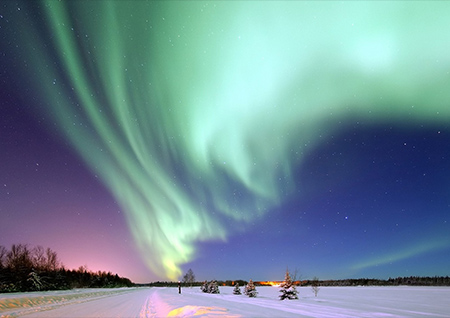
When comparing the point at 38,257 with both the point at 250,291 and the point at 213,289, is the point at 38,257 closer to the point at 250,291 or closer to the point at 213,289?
the point at 213,289

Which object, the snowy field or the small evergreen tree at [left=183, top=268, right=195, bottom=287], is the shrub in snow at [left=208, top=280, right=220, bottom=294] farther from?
the small evergreen tree at [left=183, top=268, right=195, bottom=287]

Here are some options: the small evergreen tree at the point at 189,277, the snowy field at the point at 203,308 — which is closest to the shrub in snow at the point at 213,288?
the snowy field at the point at 203,308

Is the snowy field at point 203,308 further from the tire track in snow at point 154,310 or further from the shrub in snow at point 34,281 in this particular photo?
the shrub in snow at point 34,281

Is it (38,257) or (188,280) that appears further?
(188,280)

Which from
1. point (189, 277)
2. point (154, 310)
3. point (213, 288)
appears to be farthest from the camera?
point (189, 277)

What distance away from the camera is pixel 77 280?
80.2 m

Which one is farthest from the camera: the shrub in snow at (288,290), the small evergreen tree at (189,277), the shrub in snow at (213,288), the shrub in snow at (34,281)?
the small evergreen tree at (189,277)

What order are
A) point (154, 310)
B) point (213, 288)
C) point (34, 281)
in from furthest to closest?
point (213, 288)
point (34, 281)
point (154, 310)

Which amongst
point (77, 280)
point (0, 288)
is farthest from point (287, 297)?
point (77, 280)

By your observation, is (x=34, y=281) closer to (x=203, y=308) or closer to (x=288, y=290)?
(x=288, y=290)

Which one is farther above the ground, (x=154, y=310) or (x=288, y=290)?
(x=288, y=290)

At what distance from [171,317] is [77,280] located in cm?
8453

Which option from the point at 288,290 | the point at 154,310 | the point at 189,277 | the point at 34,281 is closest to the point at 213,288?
the point at 288,290

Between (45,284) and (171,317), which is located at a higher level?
(171,317)
